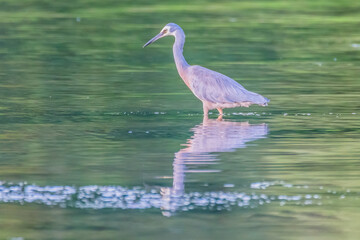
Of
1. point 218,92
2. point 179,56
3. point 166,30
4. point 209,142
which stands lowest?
point 209,142

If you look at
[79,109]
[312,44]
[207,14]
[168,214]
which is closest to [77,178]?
[168,214]

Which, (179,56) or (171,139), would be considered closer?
(171,139)

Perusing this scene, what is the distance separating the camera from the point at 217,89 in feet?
47.4

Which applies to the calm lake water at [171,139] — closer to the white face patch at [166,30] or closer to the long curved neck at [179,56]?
the long curved neck at [179,56]

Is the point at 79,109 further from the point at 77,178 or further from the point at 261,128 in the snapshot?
the point at 77,178

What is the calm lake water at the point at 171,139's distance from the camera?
826 centimetres

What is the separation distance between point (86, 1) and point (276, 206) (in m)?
26.7

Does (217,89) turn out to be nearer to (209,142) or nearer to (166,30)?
(166,30)

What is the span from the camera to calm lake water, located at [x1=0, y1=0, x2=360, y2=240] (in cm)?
826

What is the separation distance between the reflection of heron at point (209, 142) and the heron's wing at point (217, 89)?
Answer: 0.50 metres

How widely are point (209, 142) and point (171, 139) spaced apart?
Result: 20.4 inches

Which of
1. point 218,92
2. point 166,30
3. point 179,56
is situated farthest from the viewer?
point 166,30

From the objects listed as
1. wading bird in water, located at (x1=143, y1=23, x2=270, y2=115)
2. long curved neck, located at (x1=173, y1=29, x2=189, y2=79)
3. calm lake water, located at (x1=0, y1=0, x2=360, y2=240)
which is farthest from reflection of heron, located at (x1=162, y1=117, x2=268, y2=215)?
long curved neck, located at (x1=173, y1=29, x2=189, y2=79)

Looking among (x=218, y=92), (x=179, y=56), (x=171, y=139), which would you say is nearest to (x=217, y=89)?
(x=218, y=92)
